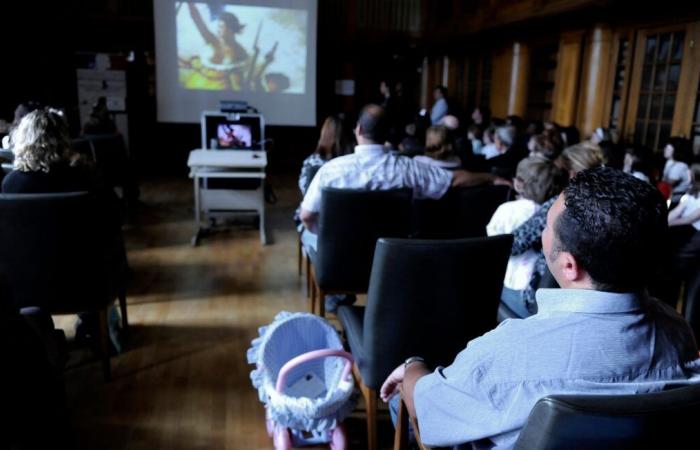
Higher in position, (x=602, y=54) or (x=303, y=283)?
(x=602, y=54)

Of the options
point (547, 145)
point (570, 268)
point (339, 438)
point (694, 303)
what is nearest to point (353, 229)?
point (339, 438)

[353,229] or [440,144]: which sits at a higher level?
[440,144]

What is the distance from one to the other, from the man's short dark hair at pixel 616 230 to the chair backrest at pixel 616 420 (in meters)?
0.19

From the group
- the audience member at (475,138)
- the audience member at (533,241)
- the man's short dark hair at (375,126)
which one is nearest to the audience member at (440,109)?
the audience member at (475,138)

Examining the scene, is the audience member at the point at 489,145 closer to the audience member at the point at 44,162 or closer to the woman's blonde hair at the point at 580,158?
the woman's blonde hair at the point at 580,158

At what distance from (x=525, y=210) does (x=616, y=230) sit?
1611 mm

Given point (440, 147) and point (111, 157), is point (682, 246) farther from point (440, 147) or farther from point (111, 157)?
point (111, 157)

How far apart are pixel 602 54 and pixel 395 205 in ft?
15.2

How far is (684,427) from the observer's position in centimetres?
87

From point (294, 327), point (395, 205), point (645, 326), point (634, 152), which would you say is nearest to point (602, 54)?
point (634, 152)

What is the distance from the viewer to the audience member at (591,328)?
0.94 m

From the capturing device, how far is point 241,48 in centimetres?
800

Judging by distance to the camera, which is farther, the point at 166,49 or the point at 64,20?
the point at 64,20

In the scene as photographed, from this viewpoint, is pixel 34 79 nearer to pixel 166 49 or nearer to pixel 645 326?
pixel 166 49
